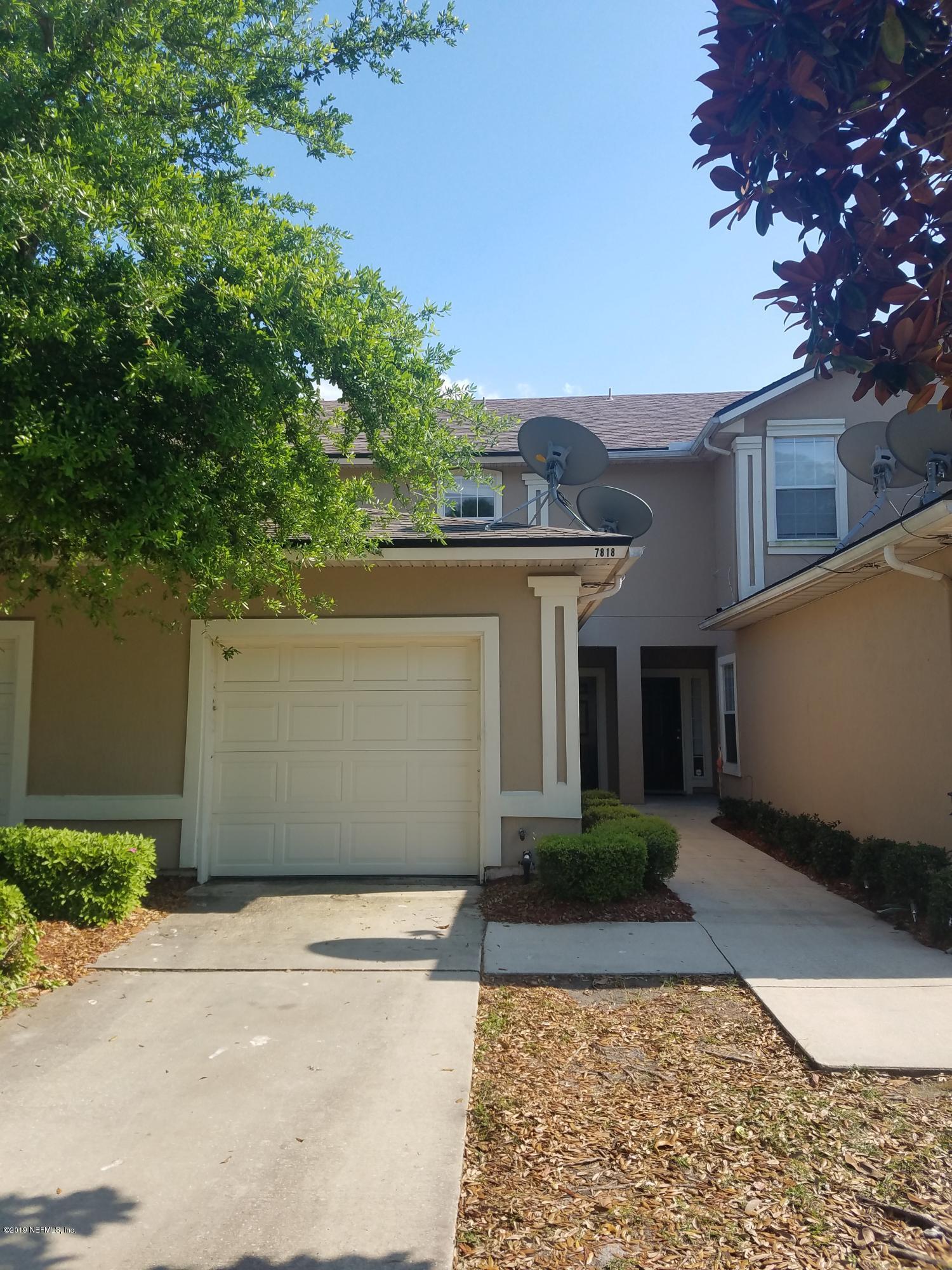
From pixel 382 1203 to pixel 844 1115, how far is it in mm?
2072

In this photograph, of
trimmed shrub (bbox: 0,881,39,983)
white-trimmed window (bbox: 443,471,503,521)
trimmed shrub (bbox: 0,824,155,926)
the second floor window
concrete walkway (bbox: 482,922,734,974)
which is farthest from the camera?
white-trimmed window (bbox: 443,471,503,521)

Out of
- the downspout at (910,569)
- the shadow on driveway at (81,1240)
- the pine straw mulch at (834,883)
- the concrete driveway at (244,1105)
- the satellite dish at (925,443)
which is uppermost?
the satellite dish at (925,443)

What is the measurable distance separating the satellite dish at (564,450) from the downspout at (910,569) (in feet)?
13.2

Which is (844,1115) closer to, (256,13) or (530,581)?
(530,581)

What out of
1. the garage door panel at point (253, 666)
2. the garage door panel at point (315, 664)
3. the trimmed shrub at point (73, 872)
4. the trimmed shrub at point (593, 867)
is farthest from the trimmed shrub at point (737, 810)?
the trimmed shrub at point (73, 872)

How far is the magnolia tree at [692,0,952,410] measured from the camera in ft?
8.14

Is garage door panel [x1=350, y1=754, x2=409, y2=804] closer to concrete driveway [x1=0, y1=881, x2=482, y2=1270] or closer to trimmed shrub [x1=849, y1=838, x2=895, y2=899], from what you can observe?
concrete driveway [x1=0, y1=881, x2=482, y2=1270]

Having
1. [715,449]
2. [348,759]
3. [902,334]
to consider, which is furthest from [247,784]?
[715,449]

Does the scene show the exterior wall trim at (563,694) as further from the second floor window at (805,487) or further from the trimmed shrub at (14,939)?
the second floor window at (805,487)

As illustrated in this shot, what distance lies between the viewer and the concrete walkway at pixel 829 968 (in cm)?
466

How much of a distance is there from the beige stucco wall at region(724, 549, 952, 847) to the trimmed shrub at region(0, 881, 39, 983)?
720cm

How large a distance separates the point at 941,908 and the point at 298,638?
19.6ft

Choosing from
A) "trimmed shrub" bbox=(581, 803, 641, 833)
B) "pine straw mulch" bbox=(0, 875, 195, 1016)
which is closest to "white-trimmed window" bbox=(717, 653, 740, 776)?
"trimmed shrub" bbox=(581, 803, 641, 833)

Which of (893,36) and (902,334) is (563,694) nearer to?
(902,334)
